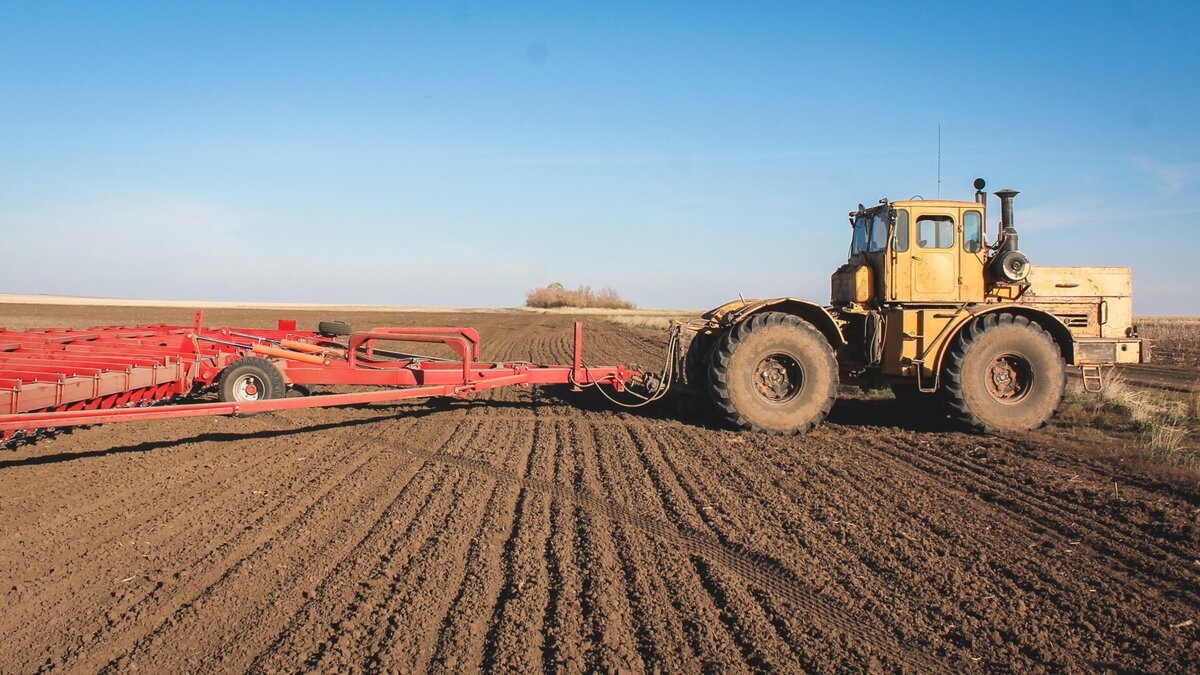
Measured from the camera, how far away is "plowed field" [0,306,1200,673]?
3.56 metres

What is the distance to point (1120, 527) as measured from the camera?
5.37m

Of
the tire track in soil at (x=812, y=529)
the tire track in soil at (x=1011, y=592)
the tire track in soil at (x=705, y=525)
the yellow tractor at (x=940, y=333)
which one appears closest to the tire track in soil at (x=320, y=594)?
the tire track in soil at (x=705, y=525)

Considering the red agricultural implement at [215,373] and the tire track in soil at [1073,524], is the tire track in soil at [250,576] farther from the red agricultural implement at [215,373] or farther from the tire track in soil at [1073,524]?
the tire track in soil at [1073,524]

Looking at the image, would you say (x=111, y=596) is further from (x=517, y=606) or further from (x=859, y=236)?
(x=859, y=236)

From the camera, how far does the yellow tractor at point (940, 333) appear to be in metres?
8.41

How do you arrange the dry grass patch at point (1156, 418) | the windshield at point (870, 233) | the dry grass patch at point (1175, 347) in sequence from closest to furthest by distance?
the dry grass patch at point (1156, 418)
the windshield at point (870, 233)
the dry grass patch at point (1175, 347)

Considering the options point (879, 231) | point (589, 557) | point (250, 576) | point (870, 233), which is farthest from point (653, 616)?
point (870, 233)

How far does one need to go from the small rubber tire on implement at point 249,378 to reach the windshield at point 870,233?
6162 mm

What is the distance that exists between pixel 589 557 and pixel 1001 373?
18.5ft

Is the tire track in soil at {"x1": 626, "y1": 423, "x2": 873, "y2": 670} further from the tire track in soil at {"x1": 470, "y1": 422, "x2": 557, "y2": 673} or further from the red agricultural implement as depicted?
the red agricultural implement

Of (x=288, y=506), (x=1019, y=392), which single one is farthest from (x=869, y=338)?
(x=288, y=506)

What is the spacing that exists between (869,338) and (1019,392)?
1.53 metres

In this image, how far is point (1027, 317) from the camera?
864cm

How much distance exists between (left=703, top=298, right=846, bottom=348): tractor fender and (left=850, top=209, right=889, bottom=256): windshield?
878 mm
